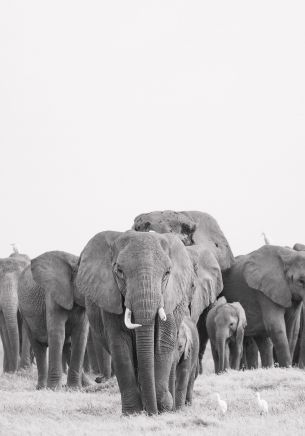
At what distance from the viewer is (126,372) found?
1289 centimetres

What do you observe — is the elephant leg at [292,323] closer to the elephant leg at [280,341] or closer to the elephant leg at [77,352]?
the elephant leg at [280,341]

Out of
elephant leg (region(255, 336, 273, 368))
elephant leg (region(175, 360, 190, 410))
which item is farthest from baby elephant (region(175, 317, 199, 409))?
elephant leg (region(255, 336, 273, 368))

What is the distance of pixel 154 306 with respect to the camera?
12117mm

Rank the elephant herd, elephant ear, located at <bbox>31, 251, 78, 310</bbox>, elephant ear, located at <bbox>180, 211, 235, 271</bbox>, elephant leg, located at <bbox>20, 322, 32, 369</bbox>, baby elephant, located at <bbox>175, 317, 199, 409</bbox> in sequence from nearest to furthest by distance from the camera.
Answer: the elephant herd, baby elephant, located at <bbox>175, 317, 199, 409</bbox>, elephant ear, located at <bbox>31, 251, 78, 310</bbox>, elephant ear, located at <bbox>180, 211, 235, 271</bbox>, elephant leg, located at <bbox>20, 322, 32, 369</bbox>

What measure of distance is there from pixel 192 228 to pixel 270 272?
7.83 feet

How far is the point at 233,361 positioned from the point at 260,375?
3889 mm

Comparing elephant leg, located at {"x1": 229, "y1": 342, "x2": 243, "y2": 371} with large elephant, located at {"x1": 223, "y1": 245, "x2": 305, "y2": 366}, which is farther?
elephant leg, located at {"x1": 229, "y1": 342, "x2": 243, "y2": 371}

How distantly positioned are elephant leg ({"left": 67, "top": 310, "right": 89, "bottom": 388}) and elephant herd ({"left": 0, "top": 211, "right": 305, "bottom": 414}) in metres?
0.02

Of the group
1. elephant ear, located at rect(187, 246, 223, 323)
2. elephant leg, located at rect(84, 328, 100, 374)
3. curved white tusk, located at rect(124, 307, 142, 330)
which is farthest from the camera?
elephant leg, located at rect(84, 328, 100, 374)

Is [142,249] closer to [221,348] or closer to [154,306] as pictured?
[154,306]

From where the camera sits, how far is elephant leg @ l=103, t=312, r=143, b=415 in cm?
1288

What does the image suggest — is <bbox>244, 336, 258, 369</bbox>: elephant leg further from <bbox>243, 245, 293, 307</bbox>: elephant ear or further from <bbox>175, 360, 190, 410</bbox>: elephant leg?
<bbox>175, 360, 190, 410</bbox>: elephant leg

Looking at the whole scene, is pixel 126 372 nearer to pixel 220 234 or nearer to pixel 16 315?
pixel 220 234

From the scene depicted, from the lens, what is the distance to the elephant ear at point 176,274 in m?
12.7
